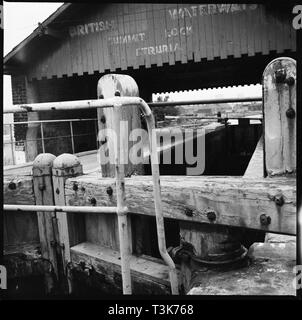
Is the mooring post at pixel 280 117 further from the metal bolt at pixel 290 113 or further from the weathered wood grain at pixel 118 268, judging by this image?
the weathered wood grain at pixel 118 268

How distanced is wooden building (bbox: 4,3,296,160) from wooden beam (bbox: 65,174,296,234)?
646 centimetres

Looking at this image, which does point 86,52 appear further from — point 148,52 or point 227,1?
point 227,1

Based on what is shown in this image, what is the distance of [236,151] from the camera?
829 centimetres

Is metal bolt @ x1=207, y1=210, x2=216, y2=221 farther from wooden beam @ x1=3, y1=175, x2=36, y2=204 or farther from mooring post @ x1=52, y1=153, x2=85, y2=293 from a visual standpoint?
wooden beam @ x1=3, y1=175, x2=36, y2=204

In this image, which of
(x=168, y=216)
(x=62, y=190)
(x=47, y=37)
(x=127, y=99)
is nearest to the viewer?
(x=127, y=99)

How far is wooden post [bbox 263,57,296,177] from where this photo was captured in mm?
1985

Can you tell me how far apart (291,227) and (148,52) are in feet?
24.4

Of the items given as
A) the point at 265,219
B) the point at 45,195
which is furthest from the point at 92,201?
the point at 265,219

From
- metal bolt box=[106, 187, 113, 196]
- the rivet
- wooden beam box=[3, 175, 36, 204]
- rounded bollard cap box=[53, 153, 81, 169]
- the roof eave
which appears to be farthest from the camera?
the roof eave

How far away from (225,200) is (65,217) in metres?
1.64

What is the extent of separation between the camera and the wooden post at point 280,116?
1985mm

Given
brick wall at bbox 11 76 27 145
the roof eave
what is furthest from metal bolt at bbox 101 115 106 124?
brick wall at bbox 11 76 27 145

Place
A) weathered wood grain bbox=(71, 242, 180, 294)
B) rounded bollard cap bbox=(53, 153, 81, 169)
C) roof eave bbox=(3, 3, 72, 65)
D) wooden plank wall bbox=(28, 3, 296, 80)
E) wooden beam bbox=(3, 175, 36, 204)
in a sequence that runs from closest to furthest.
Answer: weathered wood grain bbox=(71, 242, 180, 294) < rounded bollard cap bbox=(53, 153, 81, 169) < wooden beam bbox=(3, 175, 36, 204) < wooden plank wall bbox=(28, 3, 296, 80) < roof eave bbox=(3, 3, 72, 65)

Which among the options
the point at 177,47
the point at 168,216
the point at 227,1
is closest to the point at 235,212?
the point at 168,216
